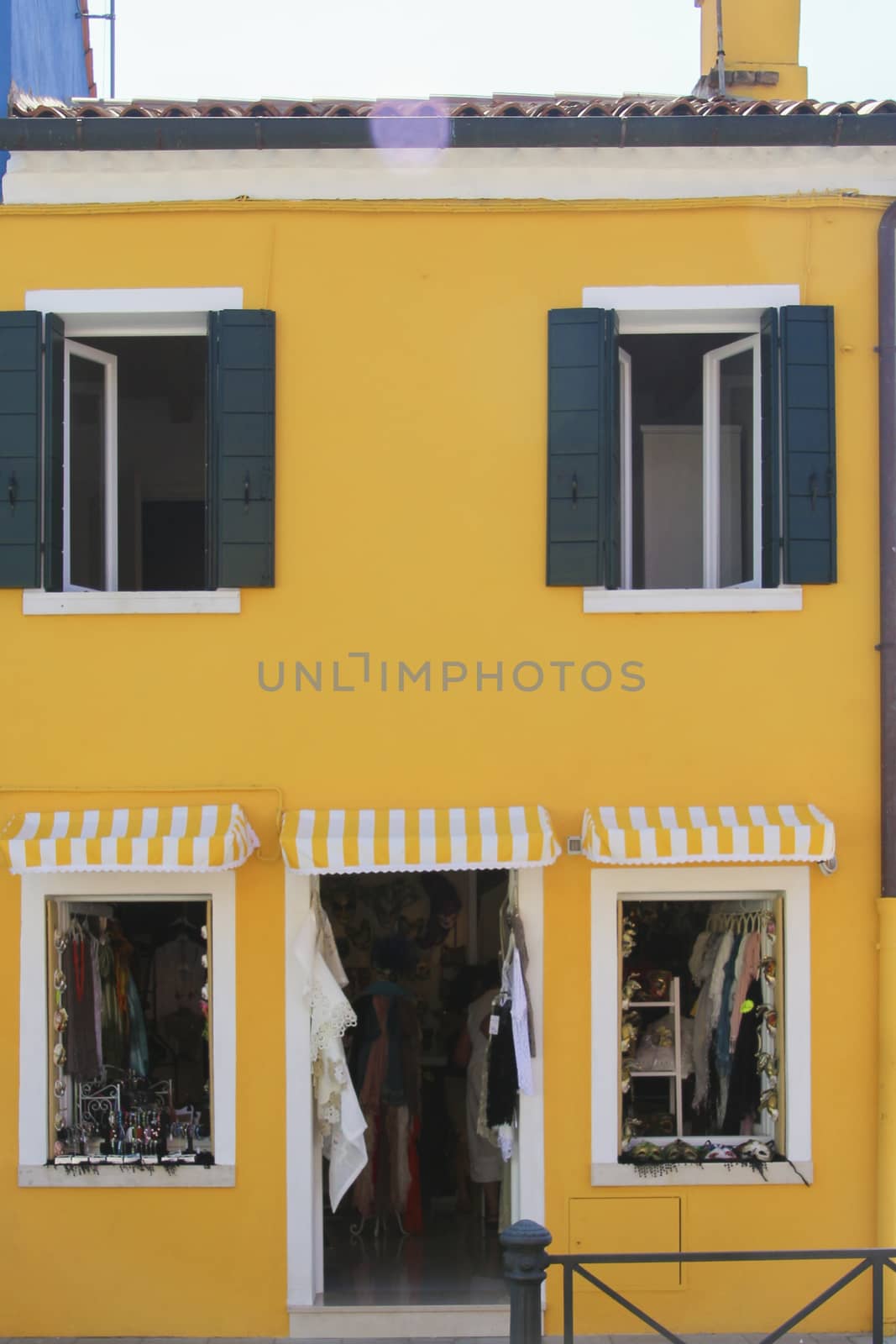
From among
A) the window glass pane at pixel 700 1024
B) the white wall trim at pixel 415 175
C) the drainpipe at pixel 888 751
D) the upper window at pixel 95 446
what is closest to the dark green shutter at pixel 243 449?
the upper window at pixel 95 446

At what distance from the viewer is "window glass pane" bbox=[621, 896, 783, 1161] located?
8.87m

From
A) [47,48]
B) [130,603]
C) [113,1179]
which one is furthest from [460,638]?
[47,48]

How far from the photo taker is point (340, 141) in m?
8.81

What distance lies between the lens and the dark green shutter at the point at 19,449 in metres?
8.70

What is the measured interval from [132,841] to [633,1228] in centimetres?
364

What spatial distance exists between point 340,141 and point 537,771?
153 inches

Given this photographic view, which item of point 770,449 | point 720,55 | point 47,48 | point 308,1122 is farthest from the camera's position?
point 47,48

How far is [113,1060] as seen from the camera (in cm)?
922

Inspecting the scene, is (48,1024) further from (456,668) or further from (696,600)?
(696,600)

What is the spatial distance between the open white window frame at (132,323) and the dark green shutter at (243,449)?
0.14m

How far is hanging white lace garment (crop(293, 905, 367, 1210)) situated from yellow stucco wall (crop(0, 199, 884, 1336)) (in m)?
0.21

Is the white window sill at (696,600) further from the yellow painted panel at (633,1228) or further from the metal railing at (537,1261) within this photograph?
the metal railing at (537,1261)

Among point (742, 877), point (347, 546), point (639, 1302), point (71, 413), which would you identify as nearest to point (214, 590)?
point (347, 546)

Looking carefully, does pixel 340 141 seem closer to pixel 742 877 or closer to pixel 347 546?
pixel 347 546
